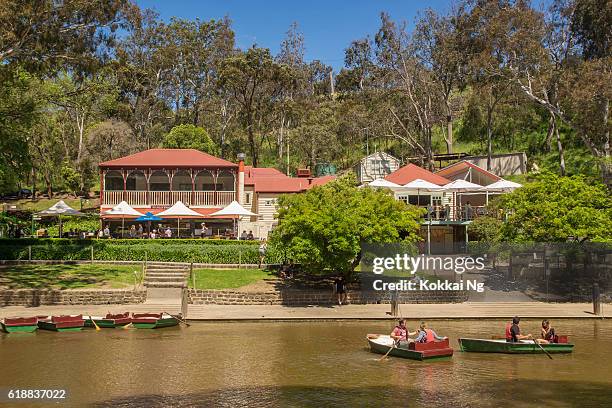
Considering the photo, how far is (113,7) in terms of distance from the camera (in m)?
38.0

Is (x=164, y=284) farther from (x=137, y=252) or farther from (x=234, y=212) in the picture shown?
(x=234, y=212)

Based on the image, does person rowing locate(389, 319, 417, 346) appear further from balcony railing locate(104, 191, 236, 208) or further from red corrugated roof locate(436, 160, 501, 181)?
red corrugated roof locate(436, 160, 501, 181)

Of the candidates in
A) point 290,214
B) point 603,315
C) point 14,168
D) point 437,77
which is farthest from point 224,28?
point 603,315

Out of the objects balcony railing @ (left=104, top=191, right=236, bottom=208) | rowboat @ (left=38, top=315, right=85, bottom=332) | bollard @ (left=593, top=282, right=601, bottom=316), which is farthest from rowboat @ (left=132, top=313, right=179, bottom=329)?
balcony railing @ (left=104, top=191, right=236, bottom=208)

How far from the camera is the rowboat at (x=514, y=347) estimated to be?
84.7ft

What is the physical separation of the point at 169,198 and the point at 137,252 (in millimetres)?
11207

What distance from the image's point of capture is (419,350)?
24.7 metres

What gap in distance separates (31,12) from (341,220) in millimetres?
20945

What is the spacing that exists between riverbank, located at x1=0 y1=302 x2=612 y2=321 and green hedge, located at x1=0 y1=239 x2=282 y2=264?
279 inches

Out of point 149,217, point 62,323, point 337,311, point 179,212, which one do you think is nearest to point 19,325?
point 62,323

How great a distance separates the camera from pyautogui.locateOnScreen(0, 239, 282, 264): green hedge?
4250 cm

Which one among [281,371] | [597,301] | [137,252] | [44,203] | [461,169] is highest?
[461,169]

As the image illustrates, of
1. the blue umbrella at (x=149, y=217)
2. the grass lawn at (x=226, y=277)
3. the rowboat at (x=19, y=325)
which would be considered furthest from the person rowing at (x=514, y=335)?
the blue umbrella at (x=149, y=217)

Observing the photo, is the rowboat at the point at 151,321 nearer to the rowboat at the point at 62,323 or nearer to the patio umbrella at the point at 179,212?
the rowboat at the point at 62,323
